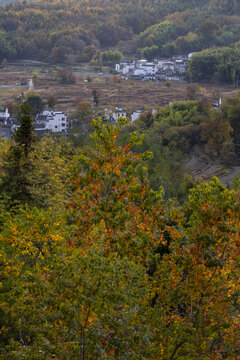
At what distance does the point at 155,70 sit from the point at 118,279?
283 ft

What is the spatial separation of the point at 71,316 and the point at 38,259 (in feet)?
11.8

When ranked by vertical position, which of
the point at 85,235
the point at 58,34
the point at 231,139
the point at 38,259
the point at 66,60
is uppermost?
the point at 58,34

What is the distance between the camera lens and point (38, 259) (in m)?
7.93

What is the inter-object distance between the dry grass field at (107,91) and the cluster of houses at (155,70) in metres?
4.02

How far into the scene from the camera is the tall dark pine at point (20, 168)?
12984mm

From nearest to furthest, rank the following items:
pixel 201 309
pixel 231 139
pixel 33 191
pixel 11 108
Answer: pixel 201 309 < pixel 33 191 < pixel 231 139 < pixel 11 108

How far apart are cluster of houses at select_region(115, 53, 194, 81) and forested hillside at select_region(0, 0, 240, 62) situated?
395 inches

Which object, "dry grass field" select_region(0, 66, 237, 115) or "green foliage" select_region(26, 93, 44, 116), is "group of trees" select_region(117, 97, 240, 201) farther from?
"dry grass field" select_region(0, 66, 237, 115)

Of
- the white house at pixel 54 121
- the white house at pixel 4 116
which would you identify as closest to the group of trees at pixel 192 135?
the white house at pixel 54 121

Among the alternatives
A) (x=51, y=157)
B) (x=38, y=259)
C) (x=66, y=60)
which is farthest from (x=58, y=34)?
Answer: (x=38, y=259)

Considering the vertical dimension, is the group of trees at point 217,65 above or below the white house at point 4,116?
above

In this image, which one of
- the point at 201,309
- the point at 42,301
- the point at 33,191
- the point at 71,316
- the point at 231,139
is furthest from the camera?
the point at 231,139

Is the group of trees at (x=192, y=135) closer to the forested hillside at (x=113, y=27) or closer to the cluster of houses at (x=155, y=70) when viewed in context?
the cluster of houses at (x=155, y=70)

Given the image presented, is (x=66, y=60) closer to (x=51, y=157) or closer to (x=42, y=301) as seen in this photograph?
(x=51, y=157)
